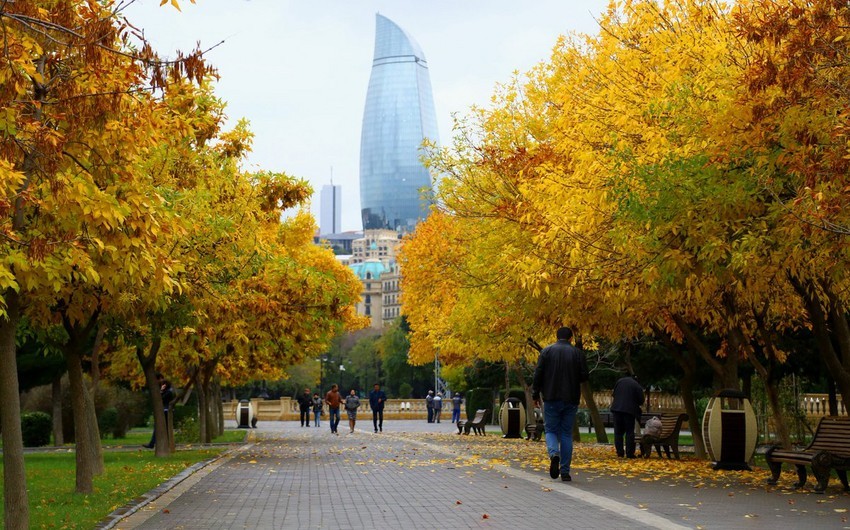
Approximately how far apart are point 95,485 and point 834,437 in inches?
393

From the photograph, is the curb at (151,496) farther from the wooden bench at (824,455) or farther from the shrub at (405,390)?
the shrub at (405,390)

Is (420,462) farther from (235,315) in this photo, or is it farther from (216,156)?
(216,156)

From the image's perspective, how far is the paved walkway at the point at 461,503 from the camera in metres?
11.2

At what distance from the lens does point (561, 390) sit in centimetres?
1540

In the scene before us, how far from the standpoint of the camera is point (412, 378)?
118750 millimetres

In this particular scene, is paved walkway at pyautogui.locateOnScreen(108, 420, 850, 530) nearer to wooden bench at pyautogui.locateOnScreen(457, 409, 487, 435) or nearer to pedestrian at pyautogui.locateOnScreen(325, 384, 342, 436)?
wooden bench at pyautogui.locateOnScreen(457, 409, 487, 435)

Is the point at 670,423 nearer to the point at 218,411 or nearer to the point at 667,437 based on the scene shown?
the point at 667,437

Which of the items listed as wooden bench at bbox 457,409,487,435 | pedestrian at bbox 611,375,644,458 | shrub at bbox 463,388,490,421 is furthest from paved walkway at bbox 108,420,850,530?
shrub at bbox 463,388,490,421

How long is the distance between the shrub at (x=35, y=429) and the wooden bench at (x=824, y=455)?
25.0 m

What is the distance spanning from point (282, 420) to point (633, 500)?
201 ft

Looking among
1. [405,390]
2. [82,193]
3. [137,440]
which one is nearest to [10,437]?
[82,193]

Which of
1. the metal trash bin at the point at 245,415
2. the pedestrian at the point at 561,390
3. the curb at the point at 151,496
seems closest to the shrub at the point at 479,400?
the metal trash bin at the point at 245,415

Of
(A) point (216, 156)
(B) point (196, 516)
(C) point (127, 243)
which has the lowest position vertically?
(B) point (196, 516)

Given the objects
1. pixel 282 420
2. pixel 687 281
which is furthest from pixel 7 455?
pixel 282 420
